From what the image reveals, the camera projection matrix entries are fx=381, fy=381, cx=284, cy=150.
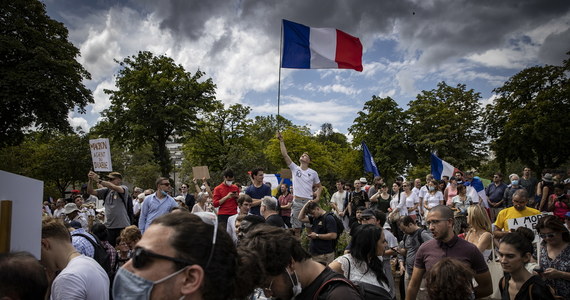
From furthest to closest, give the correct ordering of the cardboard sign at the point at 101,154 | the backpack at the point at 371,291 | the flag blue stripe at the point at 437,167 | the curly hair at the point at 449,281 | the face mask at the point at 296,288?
the flag blue stripe at the point at 437,167 < the cardboard sign at the point at 101,154 < the backpack at the point at 371,291 < the curly hair at the point at 449,281 < the face mask at the point at 296,288

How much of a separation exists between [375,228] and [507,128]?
1461 inches

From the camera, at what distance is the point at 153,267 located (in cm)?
153

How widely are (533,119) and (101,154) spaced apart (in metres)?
36.9

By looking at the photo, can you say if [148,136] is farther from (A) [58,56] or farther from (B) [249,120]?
(B) [249,120]

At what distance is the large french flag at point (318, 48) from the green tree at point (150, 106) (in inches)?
967

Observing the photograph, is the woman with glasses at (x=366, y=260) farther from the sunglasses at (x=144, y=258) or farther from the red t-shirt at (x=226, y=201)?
the red t-shirt at (x=226, y=201)

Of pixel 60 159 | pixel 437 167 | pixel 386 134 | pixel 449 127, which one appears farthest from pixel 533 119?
pixel 60 159

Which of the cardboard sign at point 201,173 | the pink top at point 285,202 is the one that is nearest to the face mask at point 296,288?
the pink top at point 285,202

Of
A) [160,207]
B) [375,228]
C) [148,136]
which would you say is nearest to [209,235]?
[375,228]

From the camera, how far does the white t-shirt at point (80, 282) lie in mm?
2721

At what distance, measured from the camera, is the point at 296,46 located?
377 inches

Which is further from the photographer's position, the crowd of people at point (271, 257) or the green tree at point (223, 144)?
the green tree at point (223, 144)

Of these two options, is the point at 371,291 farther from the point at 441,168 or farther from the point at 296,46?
the point at 441,168

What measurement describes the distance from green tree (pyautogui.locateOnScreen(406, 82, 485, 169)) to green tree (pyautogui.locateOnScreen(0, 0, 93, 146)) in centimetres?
3309
